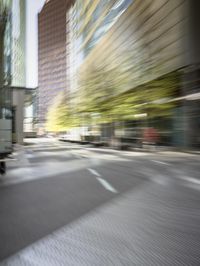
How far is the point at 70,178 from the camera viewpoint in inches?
384

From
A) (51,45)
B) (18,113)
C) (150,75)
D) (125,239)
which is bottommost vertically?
(125,239)

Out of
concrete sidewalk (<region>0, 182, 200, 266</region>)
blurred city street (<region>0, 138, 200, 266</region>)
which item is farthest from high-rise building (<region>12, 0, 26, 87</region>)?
concrete sidewalk (<region>0, 182, 200, 266</region>)

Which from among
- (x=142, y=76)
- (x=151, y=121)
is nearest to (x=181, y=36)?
(x=142, y=76)

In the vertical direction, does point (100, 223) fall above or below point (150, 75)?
below

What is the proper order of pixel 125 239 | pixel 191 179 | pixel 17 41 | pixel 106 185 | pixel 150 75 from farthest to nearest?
pixel 17 41, pixel 150 75, pixel 191 179, pixel 106 185, pixel 125 239

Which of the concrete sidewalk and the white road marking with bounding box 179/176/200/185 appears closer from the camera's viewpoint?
the concrete sidewalk

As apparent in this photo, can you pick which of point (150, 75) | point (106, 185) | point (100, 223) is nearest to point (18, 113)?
point (150, 75)

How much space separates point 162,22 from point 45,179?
23.7 m

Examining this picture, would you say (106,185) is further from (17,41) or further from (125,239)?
(17,41)

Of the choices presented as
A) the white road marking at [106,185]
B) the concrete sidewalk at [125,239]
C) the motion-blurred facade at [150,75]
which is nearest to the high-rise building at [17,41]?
the motion-blurred facade at [150,75]

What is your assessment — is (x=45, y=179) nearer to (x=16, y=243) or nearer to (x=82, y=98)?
(x=16, y=243)

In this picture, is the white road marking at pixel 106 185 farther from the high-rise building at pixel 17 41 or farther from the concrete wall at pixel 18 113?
the concrete wall at pixel 18 113

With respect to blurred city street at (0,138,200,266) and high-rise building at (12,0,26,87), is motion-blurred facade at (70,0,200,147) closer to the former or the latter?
high-rise building at (12,0,26,87)

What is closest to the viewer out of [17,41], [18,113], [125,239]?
[125,239]
